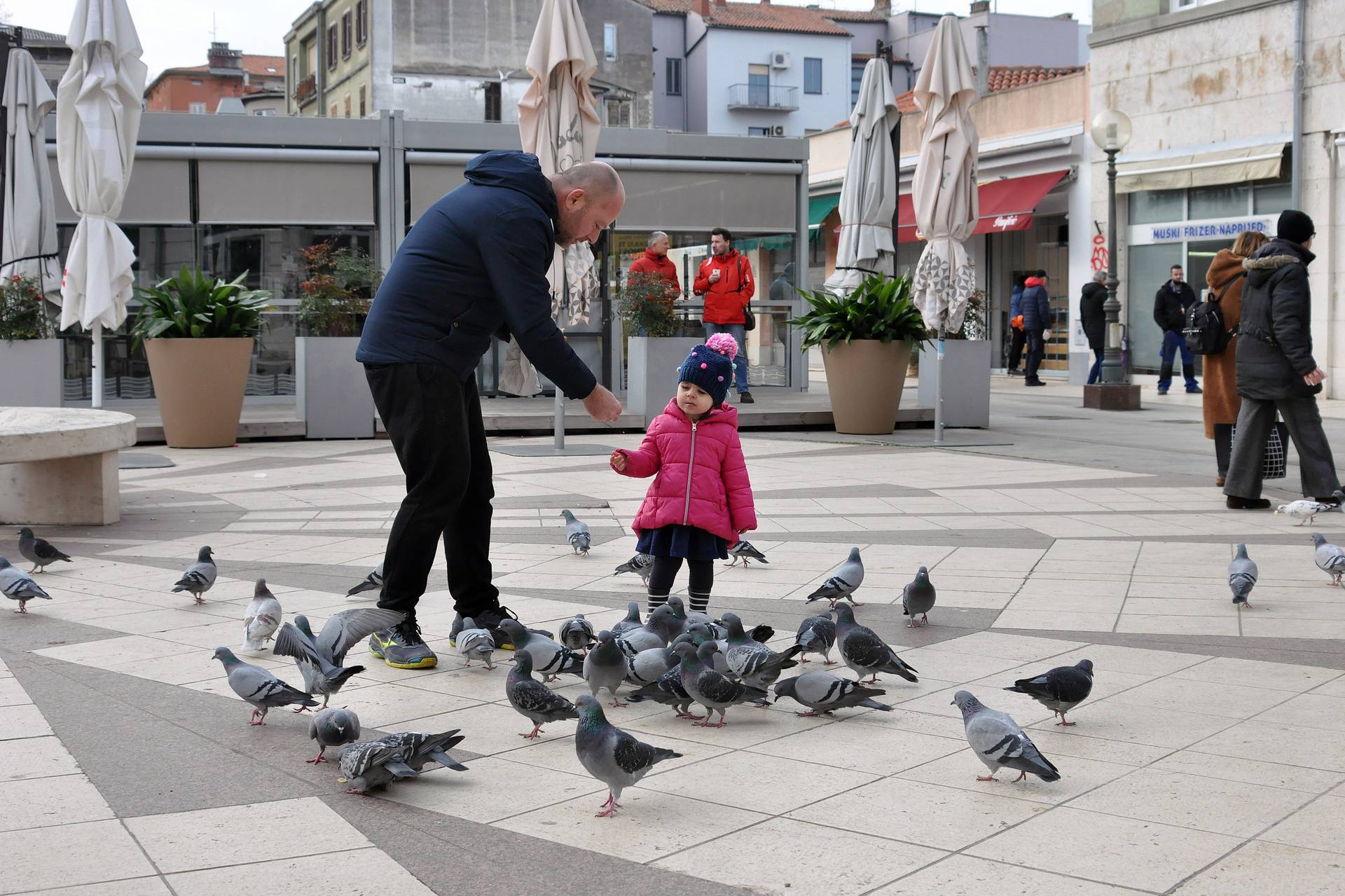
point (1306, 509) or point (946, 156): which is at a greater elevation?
point (946, 156)

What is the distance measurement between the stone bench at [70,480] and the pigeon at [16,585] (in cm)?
257

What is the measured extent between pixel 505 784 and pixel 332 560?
4040mm

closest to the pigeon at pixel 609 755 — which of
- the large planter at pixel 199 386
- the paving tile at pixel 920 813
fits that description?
the paving tile at pixel 920 813

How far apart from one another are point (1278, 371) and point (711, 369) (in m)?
5.31

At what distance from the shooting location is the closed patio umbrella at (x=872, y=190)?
55.7 ft

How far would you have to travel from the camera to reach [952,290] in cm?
1389

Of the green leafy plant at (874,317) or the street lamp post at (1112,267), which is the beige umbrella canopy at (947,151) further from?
the street lamp post at (1112,267)

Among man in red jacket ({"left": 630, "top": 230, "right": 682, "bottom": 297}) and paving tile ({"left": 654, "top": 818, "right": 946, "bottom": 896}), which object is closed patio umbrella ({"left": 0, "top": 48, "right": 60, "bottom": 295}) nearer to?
man in red jacket ({"left": 630, "top": 230, "right": 682, "bottom": 297})

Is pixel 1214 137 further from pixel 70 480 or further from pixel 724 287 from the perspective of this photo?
pixel 70 480

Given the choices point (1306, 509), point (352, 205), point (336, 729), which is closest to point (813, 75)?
point (352, 205)

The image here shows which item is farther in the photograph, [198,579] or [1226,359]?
[1226,359]

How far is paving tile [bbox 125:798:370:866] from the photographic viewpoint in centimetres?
336

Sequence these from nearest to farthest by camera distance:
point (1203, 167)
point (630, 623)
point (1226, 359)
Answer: point (630, 623), point (1226, 359), point (1203, 167)

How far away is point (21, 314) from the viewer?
13008 millimetres
